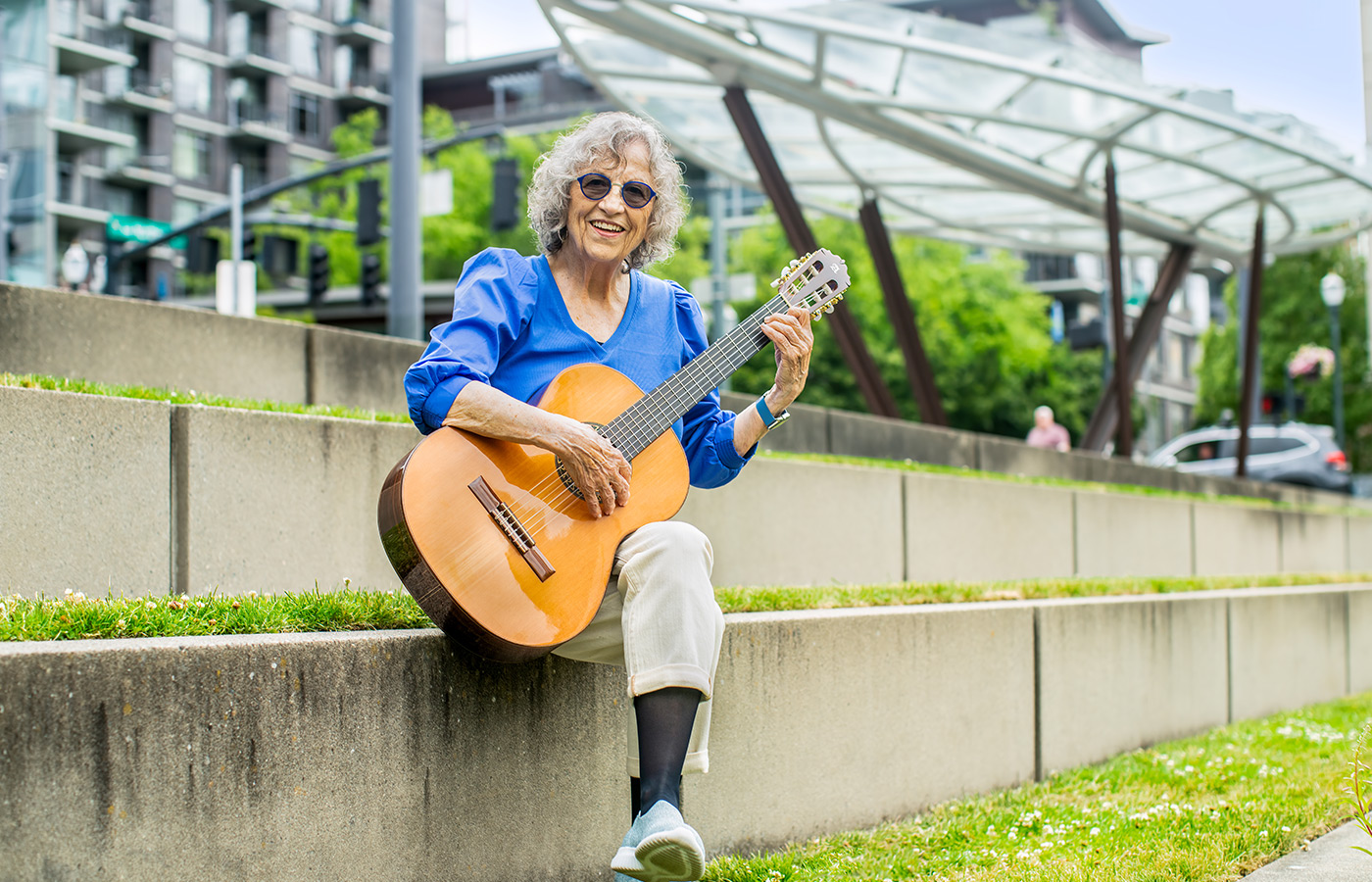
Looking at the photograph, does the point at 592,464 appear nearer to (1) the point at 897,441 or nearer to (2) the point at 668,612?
(2) the point at 668,612

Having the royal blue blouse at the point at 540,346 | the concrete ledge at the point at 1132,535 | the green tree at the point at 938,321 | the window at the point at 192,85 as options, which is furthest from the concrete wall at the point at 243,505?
the window at the point at 192,85

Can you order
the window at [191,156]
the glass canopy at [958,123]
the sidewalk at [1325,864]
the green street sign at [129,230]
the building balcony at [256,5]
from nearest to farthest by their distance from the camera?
the sidewalk at [1325,864], the glass canopy at [958,123], the green street sign at [129,230], the window at [191,156], the building balcony at [256,5]

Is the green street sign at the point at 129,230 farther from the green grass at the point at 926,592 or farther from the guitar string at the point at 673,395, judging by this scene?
the guitar string at the point at 673,395

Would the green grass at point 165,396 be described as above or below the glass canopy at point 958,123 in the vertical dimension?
below

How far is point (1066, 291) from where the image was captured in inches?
2395

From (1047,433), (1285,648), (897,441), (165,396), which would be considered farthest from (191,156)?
(165,396)

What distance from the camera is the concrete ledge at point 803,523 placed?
627cm

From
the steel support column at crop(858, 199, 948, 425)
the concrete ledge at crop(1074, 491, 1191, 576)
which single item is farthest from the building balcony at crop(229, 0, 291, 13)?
the concrete ledge at crop(1074, 491, 1191, 576)

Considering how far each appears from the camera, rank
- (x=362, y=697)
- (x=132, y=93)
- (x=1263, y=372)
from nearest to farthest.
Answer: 1. (x=362, y=697)
2. (x=1263, y=372)
3. (x=132, y=93)

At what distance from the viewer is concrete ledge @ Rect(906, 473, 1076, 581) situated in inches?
301

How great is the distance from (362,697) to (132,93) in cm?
5750

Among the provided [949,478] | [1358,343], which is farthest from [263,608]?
[1358,343]

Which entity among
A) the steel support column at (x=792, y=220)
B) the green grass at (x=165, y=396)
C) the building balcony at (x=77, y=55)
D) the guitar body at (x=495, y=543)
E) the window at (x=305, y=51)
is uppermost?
the window at (x=305, y=51)

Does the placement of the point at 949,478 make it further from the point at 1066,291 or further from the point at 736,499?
the point at 1066,291
